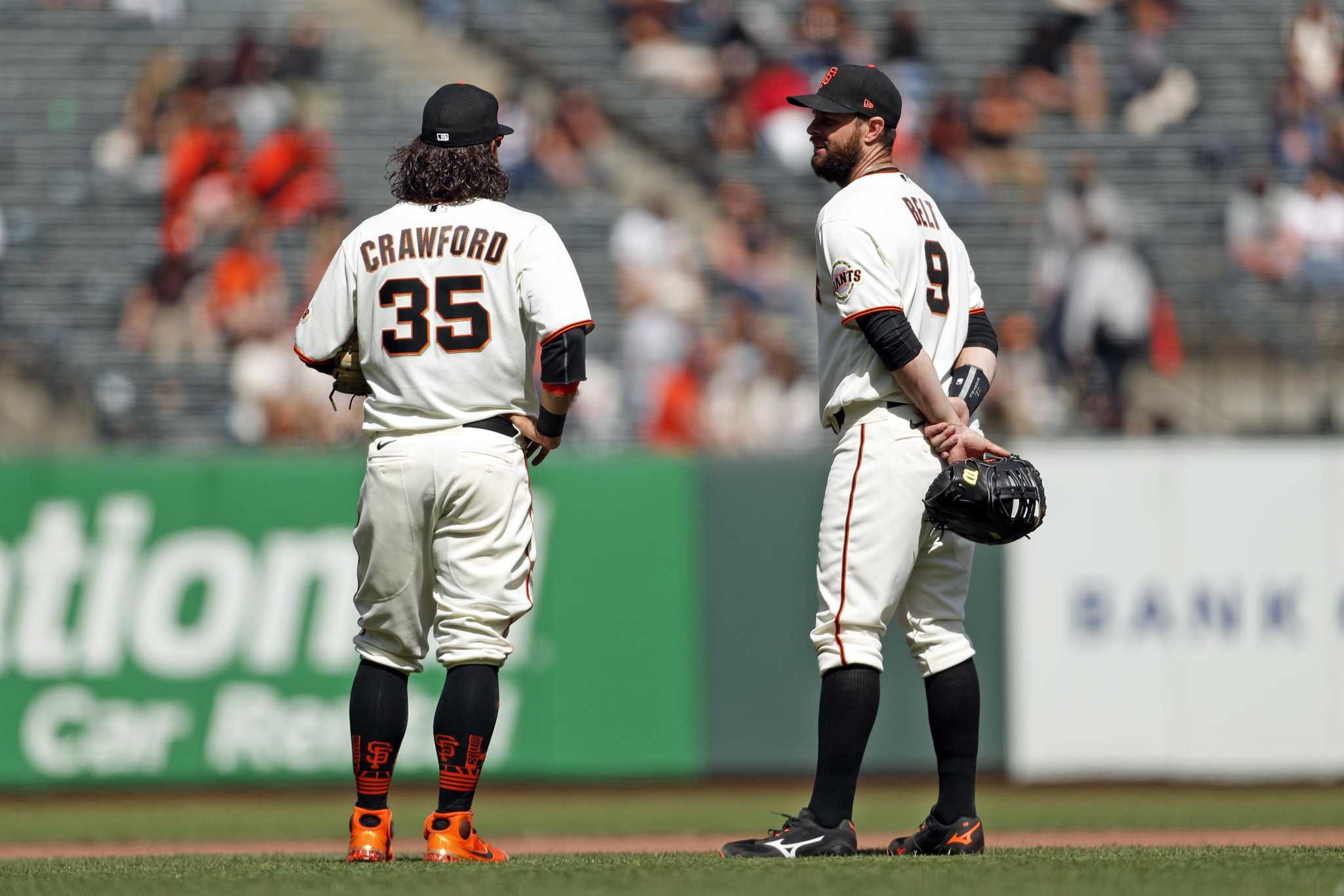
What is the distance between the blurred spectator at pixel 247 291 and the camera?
446 inches

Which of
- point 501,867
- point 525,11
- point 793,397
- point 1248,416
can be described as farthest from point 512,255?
point 525,11

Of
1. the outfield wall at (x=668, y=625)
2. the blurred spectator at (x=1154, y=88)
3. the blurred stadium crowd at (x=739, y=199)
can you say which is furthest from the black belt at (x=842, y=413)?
the blurred spectator at (x=1154, y=88)

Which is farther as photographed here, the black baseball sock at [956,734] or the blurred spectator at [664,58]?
the blurred spectator at [664,58]

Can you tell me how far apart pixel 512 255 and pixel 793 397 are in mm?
6592

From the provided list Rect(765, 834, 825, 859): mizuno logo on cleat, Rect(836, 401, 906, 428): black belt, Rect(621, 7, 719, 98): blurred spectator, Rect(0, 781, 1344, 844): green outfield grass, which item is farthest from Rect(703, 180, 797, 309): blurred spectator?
Rect(765, 834, 825, 859): mizuno logo on cleat

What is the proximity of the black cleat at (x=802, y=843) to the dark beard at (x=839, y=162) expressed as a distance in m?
1.72

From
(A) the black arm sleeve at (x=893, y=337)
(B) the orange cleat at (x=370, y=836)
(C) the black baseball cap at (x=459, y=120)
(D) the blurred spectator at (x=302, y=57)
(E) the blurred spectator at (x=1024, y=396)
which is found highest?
(D) the blurred spectator at (x=302, y=57)

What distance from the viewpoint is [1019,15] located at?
577 inches

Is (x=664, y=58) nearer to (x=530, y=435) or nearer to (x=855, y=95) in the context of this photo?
(x=855, y=95)

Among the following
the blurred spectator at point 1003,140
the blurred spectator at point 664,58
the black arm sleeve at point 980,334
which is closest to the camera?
the black arm sleeve at point 980,334

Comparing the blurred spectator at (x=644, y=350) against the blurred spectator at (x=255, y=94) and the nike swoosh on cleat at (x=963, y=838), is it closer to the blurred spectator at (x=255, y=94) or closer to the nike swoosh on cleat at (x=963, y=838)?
the blurred spectator at (x=255, y=94)

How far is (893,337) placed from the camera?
4.57m

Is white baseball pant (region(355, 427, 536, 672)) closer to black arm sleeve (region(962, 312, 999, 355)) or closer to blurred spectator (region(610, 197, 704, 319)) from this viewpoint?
black arm sleeve (region(962, 312, 999, 355))

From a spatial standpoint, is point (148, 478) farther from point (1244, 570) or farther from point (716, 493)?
point (1244, 570)
